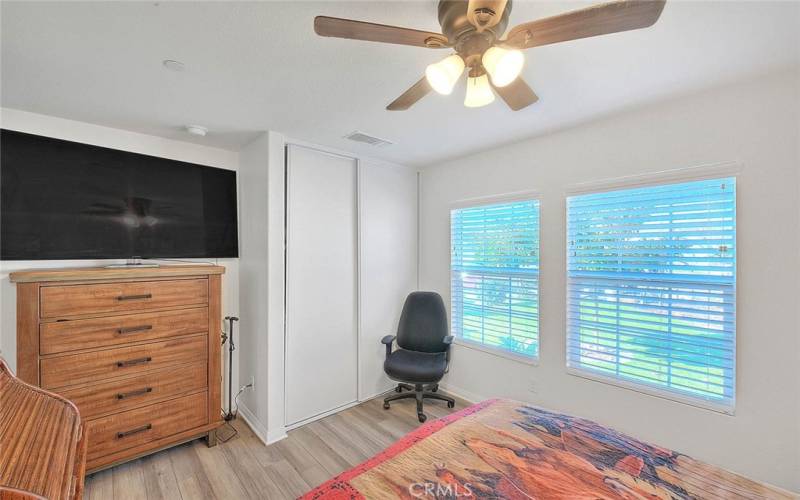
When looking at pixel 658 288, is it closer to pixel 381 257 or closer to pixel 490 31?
pixel 490 31

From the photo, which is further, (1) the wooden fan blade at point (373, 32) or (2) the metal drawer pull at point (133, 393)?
(2) the metal drawer pull at point (133, 393)

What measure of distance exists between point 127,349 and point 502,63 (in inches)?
108

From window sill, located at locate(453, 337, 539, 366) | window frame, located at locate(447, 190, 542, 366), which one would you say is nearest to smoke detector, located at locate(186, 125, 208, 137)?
window frame, located at locate(447, 190, 542, 366)

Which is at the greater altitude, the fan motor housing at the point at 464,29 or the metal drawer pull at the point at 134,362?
the fan motor housing at the point at 464,29

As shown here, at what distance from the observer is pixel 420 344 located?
10.6 feet

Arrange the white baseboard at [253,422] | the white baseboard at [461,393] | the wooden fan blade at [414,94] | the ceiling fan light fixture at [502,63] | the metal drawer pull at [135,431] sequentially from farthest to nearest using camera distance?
the white baseboard at [461,393], the white baseboard at [253,422], the metal drawer pull at [135,431], the wooden fan blade at [414,94], the ceiling fan light fixture at [502,63]

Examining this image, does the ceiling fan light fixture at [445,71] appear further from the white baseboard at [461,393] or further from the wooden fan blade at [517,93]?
the white baseboard at [461,393]

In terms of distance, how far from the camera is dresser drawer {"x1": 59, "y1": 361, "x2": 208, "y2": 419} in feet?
6.57

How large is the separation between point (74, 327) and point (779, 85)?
4.29 metres

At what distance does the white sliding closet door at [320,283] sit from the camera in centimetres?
278

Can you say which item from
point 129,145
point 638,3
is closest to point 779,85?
point 638,3

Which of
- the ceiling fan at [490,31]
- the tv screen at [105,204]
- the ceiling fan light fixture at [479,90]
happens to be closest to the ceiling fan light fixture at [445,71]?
the ceiling fan at [490,31]

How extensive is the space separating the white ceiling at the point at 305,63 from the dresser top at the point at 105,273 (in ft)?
3.49

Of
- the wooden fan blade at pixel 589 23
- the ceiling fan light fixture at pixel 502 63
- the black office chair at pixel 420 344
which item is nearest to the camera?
the wooden fan blade at pixel 589 23
